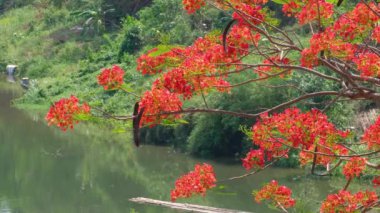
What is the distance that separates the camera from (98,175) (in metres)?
15.6

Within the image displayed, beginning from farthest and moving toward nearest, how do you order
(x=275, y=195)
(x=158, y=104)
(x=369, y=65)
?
(x=275, y=195) → (x=158, y=104) → (x=369, y=65)

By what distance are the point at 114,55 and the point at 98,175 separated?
35.0 feet

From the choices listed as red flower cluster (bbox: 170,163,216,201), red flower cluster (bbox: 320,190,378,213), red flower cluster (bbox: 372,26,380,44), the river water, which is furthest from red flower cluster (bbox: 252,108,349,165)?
the river water

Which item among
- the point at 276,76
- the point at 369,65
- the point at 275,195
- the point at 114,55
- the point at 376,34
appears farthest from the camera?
the point at 114,55

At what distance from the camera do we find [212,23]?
886 inches

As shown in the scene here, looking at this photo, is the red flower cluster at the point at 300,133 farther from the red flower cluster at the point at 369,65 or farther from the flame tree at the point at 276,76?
the red flower cluster at the point at 369,65

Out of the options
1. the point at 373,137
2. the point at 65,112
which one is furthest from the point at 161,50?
the point at 373,137

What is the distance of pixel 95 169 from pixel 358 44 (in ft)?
36.8

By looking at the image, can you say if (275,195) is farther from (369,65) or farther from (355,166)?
(369,65)

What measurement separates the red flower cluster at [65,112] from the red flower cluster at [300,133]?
0.98 m

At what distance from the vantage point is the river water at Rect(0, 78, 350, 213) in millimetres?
13469

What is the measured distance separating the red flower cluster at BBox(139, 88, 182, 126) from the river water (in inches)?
271

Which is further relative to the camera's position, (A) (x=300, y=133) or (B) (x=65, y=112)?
(B) (x=65, y=112)

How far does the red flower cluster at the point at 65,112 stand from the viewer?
4.95 metres
